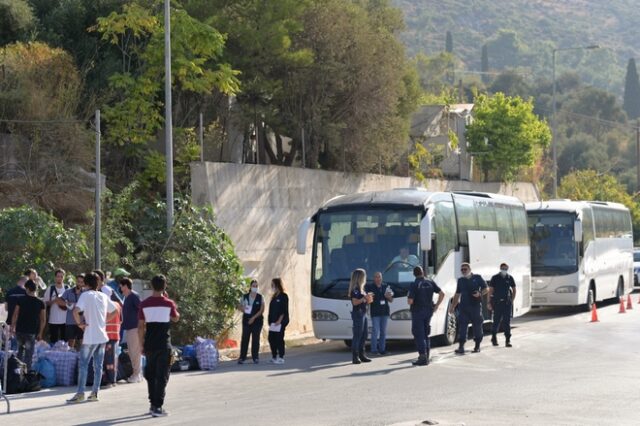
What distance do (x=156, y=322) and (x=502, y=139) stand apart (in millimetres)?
40915

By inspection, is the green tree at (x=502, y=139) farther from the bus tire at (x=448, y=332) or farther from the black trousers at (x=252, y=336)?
the black trousers at (x=252, y=336)

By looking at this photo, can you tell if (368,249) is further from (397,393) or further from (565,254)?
(565,254)

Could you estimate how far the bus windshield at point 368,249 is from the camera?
79.2 feet

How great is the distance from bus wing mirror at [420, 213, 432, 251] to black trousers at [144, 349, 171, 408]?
903cm

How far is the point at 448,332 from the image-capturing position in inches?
1013

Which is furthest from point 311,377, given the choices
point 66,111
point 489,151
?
point 489,151

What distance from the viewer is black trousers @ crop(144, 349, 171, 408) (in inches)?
586

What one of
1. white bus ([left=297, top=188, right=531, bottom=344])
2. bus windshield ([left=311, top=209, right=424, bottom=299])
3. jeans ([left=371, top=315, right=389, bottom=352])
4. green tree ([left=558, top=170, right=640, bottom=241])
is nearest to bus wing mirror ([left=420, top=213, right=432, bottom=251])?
white bus ([left=297, top=188, right=531, bottom=344])

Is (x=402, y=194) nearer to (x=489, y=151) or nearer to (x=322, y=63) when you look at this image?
(x=322, y=63)

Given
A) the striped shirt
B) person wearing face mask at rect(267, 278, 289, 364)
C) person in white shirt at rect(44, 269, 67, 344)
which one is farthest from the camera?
person wearing face mask at rect(267, 278, 289, 364)

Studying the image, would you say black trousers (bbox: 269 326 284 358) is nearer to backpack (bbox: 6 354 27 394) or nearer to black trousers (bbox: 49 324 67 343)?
black trousers (bbox: 49 324 67 343)

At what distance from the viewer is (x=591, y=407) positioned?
15016 mm

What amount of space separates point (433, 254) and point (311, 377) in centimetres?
582

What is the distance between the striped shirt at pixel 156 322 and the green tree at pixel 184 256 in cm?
905
